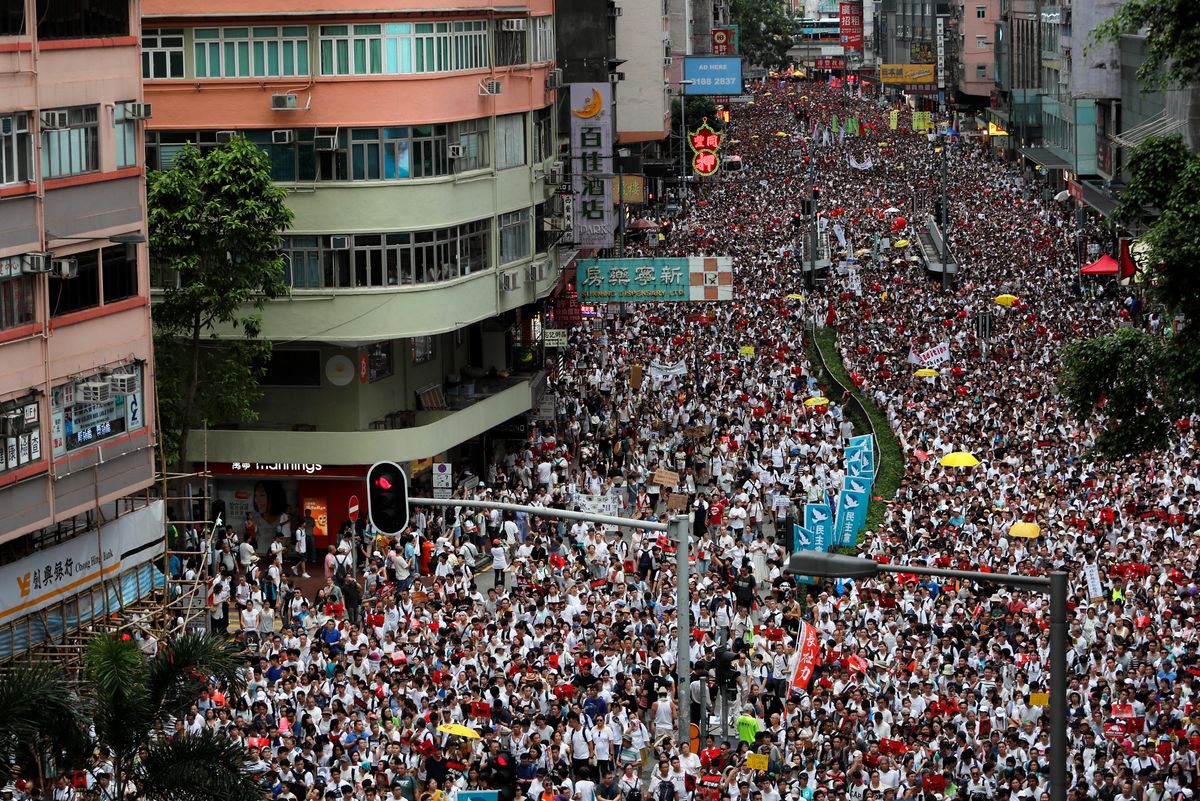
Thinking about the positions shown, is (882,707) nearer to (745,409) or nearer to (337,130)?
(337,130)

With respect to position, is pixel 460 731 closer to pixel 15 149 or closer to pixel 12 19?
pixel 15 149

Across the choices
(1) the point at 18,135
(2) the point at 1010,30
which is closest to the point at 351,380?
(1) the point at 18,135

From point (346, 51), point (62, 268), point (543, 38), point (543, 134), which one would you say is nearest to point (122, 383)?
point (62, 268)

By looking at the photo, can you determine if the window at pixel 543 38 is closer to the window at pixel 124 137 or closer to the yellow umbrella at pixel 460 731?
the window at pixel 124 137

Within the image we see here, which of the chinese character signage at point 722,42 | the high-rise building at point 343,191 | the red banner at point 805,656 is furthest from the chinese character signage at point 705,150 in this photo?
the chinese character signage at point 722,42

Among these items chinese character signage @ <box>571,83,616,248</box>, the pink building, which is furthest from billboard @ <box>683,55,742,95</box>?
the pink building

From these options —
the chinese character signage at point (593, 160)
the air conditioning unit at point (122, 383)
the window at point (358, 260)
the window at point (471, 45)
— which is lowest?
the air conditioning unit at point (122, 383)

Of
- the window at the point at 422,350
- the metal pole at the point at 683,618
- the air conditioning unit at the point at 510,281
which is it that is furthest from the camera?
the air conditioning unit at the point at 510,281
